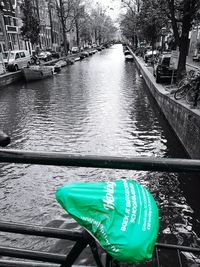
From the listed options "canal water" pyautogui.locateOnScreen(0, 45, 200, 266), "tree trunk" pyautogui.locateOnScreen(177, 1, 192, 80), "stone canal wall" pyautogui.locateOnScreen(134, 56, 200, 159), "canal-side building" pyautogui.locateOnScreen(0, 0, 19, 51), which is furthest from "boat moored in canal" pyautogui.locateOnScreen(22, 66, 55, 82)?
"stone canal wall" pyautogui.locateOnScreen(134, 56, 200, 159)

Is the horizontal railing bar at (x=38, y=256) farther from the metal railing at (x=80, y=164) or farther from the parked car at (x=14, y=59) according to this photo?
the parked car at (x=14, y=59)

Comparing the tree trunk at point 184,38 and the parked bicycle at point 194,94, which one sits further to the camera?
the tree trunk at point 184,38

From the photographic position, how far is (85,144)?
31.3ft

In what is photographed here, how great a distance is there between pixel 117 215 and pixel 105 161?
0.26m

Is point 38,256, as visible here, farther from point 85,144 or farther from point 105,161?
point 85,144

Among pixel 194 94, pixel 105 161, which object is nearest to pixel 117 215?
pixel 105 161

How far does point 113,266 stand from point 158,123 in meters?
10.9

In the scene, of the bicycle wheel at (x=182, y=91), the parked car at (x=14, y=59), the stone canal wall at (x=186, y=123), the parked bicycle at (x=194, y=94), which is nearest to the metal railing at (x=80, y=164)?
the stone canal wall at (x=186, y=123)

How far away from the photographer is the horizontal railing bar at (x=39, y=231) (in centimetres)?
131

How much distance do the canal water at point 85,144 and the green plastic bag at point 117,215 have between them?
7.7 inches

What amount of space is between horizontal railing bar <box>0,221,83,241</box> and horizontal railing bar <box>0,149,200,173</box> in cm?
36

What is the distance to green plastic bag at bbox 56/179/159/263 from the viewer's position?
3.59 ft

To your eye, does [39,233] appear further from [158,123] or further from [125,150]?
[158,123]

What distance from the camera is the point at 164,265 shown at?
426cm
